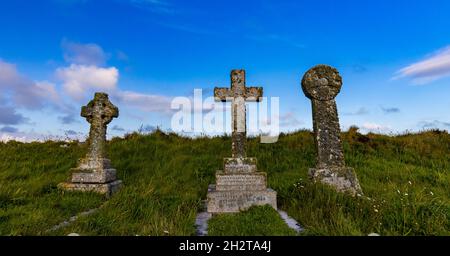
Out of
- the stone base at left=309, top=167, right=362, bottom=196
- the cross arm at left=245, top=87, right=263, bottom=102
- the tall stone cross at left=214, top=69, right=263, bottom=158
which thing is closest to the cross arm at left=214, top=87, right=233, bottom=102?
the tall stone cross at left=214, top=69, right=263, bottom=158

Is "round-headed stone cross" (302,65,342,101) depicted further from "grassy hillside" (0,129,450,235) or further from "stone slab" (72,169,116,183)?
"stone slab" (72,169,116,183)

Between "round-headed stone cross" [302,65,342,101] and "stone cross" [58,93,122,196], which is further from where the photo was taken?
"stone cross" [58,93,122,196]

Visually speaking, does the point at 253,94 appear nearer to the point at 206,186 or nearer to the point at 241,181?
the point at 241,181

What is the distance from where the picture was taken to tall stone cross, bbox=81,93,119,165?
1073 cm

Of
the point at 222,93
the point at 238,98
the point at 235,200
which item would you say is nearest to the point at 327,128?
the point at 238,98

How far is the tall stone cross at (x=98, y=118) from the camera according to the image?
35.2 ft

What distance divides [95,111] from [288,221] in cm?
699

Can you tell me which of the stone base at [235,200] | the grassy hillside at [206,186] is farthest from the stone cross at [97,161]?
the stone base at [235,200]

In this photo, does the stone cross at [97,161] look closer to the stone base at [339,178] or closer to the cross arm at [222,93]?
the cross arm at [222,93]

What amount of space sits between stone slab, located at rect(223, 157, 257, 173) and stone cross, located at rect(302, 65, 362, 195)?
5.13 ft

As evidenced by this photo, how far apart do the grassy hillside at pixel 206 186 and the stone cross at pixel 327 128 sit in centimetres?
58
